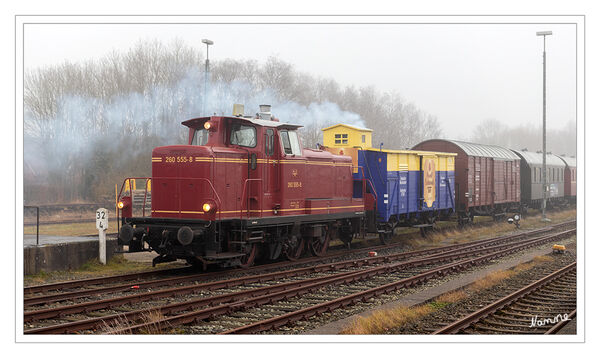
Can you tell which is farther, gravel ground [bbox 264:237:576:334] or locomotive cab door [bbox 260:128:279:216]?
locomotive cab door [bbox 260:128:279:216]

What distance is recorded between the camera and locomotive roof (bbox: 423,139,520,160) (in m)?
26.2

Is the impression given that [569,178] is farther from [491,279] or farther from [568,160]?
[491,279]

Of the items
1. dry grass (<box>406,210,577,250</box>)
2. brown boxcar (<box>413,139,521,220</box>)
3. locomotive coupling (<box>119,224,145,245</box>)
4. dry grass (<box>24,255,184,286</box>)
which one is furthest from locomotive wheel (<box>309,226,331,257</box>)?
brown boxcar (<box>413,139,521,220</box>)

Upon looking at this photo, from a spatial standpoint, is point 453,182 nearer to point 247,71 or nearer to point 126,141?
point 247,71

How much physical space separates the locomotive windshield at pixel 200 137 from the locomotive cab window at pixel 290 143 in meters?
1.90

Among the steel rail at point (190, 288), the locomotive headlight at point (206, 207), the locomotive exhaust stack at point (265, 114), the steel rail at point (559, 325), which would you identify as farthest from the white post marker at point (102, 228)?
the steel rail at point (559, 325)

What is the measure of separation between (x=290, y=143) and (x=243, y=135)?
1486 mm

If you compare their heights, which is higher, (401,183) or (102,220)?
(401,183)

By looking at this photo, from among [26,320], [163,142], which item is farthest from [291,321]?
[163,142]

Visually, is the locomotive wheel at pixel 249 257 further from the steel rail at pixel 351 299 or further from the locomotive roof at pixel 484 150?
the locomotive roof at pixel 484 150

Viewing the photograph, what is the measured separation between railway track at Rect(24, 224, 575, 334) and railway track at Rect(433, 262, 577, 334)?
2.41 meters

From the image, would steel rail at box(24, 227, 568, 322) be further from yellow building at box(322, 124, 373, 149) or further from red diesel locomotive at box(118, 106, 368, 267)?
yellow building at box(322, 124, 373, 149)

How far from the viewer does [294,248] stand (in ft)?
53.2

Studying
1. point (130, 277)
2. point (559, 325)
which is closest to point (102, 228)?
point (130, 277)
